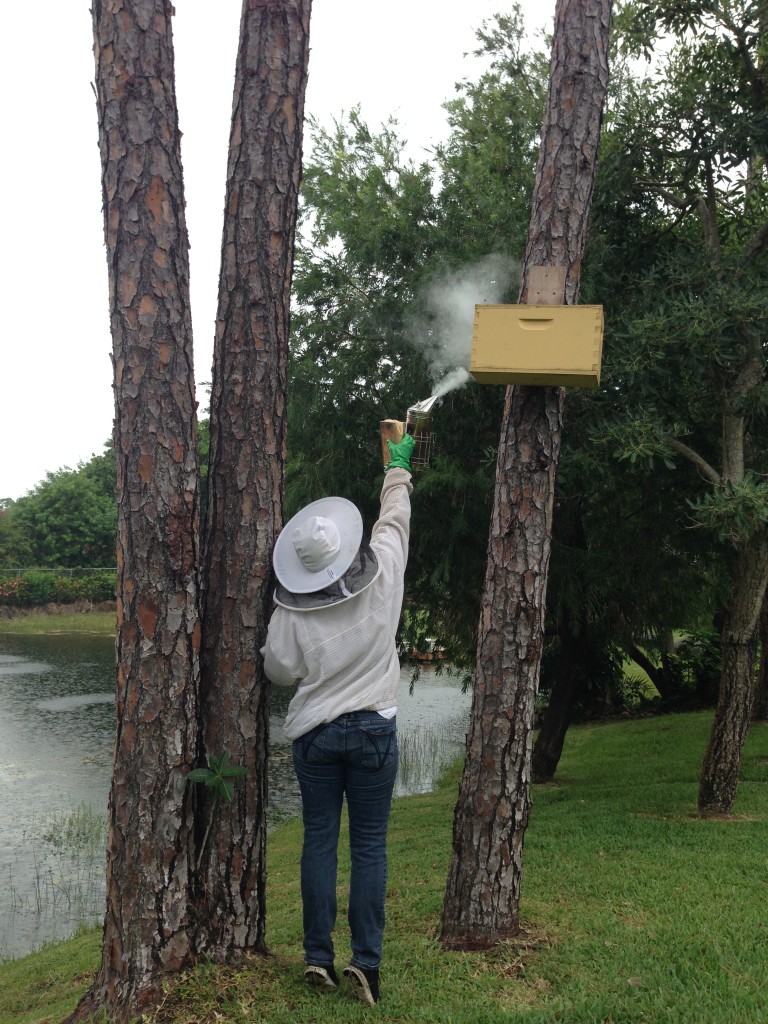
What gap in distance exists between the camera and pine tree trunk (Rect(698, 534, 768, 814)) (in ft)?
22.8

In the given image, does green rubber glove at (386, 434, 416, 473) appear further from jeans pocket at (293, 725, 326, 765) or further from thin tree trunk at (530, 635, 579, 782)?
thin tree trunk at (530, 635, 579, 782)

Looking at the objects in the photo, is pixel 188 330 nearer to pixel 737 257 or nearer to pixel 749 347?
pixel 749 347

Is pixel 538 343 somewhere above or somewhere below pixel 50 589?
above

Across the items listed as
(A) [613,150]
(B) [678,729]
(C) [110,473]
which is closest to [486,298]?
(A) [613,150]

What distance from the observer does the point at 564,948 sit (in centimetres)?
391

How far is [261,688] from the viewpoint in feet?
11.8

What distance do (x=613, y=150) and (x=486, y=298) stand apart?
1.49 m

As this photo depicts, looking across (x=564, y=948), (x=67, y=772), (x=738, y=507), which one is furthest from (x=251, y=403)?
(x=67, y=772)

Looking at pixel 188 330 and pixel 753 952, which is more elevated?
pixel 188 330

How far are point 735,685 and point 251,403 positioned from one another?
193 inches

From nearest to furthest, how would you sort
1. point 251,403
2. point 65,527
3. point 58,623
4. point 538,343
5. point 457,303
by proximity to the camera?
point 251,403 < point 538,343 < point 457,303 < point 58,623 < point 65,527

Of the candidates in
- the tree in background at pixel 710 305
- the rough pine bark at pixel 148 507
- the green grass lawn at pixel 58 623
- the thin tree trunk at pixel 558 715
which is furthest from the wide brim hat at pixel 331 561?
the green grass lawn at pixel 58 623

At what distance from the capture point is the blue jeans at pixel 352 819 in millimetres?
3340

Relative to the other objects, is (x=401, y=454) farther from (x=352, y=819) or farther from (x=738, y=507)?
A: (x=738, y=507)
